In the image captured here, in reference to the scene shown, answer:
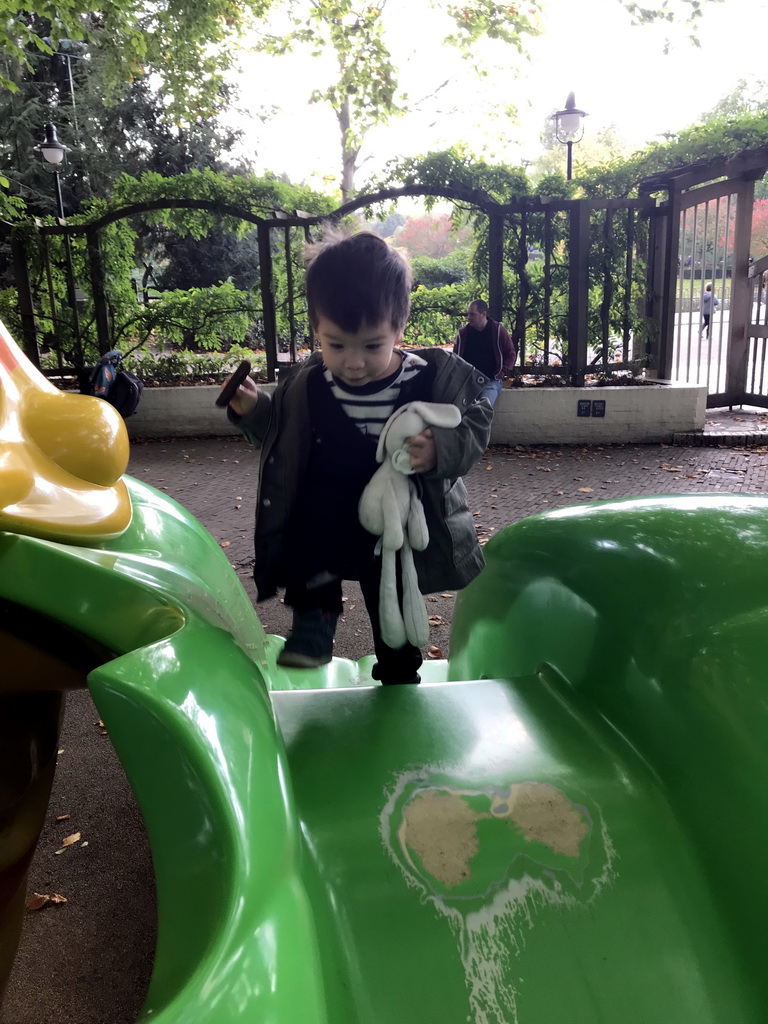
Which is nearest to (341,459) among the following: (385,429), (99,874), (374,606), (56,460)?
(385,429)

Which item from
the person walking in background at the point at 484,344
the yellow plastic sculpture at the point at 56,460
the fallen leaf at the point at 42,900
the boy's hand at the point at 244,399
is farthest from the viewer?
the person walking in background at the point at 484,344

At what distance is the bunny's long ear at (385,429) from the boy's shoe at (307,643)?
424mm

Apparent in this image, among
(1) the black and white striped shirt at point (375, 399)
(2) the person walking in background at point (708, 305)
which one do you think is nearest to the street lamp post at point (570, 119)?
(2) the person walking in background at point (708, 305)

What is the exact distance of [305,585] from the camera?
76.0 inches

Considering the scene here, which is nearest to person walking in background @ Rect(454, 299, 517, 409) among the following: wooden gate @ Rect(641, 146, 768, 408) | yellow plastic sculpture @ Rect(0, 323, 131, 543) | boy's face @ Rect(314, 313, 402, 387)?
wooden gate @ Rect(641, 146, 768, 408)

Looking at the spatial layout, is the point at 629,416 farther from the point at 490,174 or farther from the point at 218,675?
the point at 218,675

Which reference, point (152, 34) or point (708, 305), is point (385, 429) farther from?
point (708, 305)

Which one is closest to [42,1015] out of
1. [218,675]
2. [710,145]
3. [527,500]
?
[218,675]

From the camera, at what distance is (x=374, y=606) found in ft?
6.53

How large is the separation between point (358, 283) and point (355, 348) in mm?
139

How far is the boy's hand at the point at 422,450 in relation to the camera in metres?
1.75

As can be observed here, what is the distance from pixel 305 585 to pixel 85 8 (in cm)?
767

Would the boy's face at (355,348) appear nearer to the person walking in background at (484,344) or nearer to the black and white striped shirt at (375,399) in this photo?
the black and white striped shirt at (375,399)

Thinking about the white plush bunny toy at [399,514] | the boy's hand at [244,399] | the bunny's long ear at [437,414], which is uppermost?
the boy's hand at [244,399]
